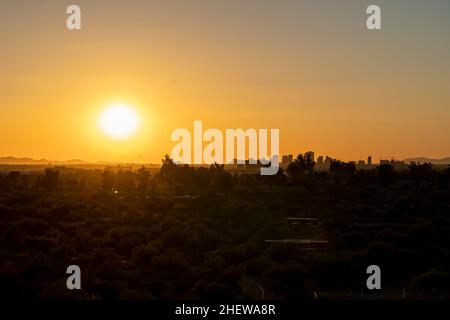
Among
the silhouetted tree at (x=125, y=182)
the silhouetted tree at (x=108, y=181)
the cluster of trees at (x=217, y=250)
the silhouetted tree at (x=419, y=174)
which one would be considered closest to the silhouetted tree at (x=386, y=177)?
the silhouetted tree at (x=419, y=174)

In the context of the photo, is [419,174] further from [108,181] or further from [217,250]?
[217,250]

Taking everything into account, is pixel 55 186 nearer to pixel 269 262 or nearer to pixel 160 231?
pixel 160 231

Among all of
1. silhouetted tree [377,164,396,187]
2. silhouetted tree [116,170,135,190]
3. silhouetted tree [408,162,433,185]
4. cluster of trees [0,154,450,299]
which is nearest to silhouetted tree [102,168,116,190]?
silhouetted tree [116,170,135,190]

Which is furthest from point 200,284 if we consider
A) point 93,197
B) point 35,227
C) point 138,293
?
point 93,197

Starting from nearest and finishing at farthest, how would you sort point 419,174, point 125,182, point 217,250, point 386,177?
1. point 217,250
2. point 386,177
3. point 125,182
4. point 419,174

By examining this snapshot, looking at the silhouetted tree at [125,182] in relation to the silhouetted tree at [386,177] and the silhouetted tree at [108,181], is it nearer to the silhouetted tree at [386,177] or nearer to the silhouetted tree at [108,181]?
the silhouetted tree at [108,181]

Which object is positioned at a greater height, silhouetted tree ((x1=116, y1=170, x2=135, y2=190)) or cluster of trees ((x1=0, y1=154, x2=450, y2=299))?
silhouetted tree ((x1=116, y1=170, x2=135, y2=190))

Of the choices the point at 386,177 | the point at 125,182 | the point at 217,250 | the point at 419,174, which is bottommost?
the point at 217,250

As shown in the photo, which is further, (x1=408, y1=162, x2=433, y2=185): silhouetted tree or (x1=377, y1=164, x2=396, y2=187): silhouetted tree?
(x1=408, y1=162, x2=433, y2=185): silhouetted tree

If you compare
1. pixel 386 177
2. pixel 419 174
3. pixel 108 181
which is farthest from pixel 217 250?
pixel 419 174

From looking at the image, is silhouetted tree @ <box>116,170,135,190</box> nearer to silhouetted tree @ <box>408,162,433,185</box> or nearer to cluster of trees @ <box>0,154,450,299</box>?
cluster of trees @ <box>0,154,450,299</box>

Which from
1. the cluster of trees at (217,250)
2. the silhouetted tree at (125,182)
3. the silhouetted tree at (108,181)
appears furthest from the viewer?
the silhouetted tree at (108,181)

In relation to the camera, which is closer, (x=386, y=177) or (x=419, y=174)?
(x=386, y=177)
